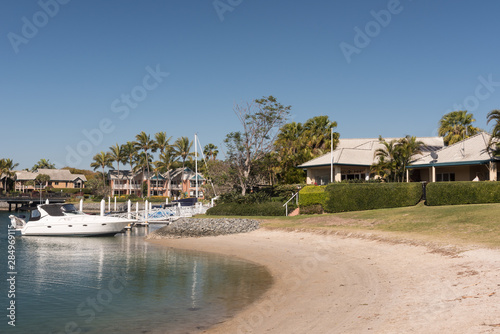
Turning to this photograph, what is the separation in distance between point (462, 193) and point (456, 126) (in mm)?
33237

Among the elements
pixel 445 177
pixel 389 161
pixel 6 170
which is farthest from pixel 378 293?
pixel 6 170

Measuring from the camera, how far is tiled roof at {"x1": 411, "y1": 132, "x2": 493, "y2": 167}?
122ft

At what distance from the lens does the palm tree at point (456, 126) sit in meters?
59.0

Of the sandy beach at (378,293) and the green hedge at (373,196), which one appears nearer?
the sandy beach at (378,293)

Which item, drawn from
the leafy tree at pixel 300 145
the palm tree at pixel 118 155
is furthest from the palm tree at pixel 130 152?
the leafy tree at pixel 300 145

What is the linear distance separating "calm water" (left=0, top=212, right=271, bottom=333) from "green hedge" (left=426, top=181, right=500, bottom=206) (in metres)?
17.4

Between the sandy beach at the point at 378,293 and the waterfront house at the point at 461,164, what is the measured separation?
2149cm

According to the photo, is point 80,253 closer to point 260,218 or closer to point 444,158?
point 260,218

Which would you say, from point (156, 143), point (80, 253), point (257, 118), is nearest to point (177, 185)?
point (156, 143)

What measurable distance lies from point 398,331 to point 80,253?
72.5 ft

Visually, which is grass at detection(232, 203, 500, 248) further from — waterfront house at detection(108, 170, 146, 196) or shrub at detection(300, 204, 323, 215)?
waterfront house at detection(108, 170, 146, 196)

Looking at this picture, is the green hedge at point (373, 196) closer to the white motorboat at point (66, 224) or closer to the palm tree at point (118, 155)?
the white motorboat at point (66, 224)

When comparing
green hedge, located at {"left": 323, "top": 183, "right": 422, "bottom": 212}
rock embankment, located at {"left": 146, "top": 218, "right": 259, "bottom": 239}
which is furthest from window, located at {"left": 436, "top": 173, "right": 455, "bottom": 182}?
rock embankment, located at {"left": 146, "top": 218, "right": 259, "bottom": 239}

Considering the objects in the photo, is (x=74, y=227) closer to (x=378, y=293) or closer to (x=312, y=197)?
(x=312, y=197)
